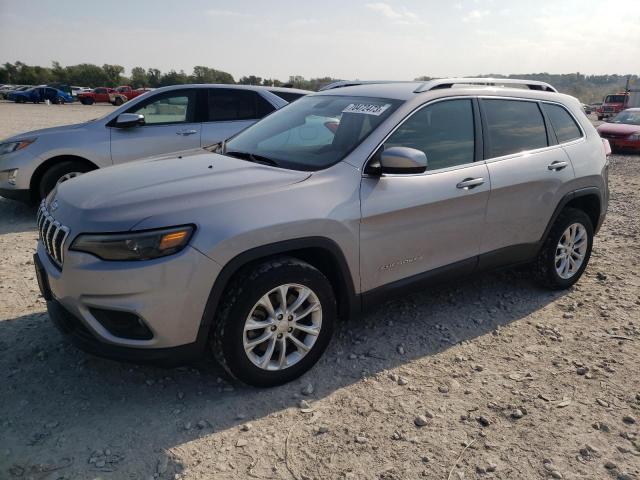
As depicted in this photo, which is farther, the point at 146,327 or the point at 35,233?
the point at 35,233

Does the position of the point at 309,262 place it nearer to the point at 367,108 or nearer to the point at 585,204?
the point at 367,108

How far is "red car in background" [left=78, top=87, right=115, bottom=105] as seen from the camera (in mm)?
46125

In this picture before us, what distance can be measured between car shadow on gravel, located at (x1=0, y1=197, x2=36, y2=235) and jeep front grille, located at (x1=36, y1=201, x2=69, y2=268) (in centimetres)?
328

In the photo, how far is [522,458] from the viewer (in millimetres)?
2482

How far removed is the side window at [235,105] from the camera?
6820 millimetres

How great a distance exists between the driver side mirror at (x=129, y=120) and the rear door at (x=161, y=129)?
15 cm

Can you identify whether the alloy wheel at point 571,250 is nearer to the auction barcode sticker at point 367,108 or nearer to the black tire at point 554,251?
the black tire at point 554,251

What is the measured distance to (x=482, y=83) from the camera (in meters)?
3.88

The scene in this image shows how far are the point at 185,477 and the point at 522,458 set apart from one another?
1587 mm

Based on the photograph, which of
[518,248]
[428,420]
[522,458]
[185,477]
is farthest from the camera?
[518,248]

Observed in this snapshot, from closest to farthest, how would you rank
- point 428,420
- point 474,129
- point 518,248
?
point 428,420, point 474,129, point 518,248

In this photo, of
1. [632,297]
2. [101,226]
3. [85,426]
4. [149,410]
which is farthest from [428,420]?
[632,297]

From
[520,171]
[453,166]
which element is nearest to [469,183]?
[453,166]

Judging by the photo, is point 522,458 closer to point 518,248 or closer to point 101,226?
point 518,248
